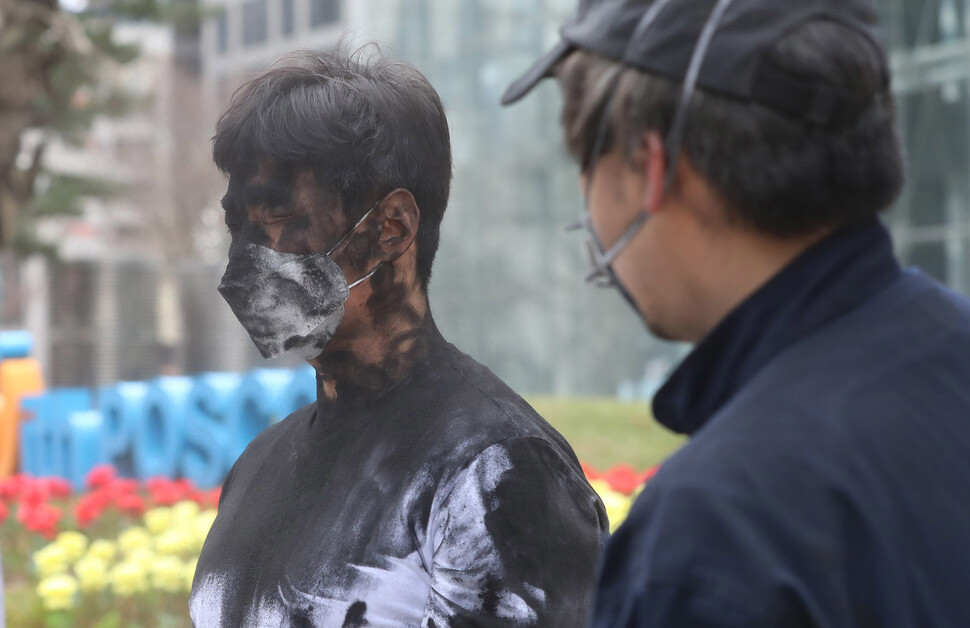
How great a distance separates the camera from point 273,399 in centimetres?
864

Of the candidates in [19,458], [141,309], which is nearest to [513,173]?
[141,309]

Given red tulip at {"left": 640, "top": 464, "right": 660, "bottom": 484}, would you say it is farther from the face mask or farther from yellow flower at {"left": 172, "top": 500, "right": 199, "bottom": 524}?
yellow flower at {"left": 172, "top": 500, "right": 199, "bottom": 524}

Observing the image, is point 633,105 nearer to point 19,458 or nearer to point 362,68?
point 362,68

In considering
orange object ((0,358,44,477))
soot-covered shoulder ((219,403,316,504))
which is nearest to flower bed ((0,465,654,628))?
soot-covered shoulder ((219,403,316,504))

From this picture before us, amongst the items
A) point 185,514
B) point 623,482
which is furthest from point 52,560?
point 623,482

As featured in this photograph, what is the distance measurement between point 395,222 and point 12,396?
32.2 feet

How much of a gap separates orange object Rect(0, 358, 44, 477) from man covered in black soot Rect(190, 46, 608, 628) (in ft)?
30.6

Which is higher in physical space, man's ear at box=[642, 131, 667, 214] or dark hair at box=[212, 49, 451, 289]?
man's ear at box=[642, 131, 667, 214]

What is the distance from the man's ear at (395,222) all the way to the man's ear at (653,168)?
82 cm

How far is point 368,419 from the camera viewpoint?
1.91 m

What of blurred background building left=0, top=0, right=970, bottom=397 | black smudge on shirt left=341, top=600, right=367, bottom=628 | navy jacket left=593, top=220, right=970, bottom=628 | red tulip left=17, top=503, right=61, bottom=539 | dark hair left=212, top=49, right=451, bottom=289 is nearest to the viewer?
navy jacket left=593, top=220, right=970, bottom=628

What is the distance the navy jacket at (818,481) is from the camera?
3.18ft

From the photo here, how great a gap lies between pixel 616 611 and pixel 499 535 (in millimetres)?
650

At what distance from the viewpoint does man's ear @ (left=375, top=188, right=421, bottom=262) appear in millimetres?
1940
